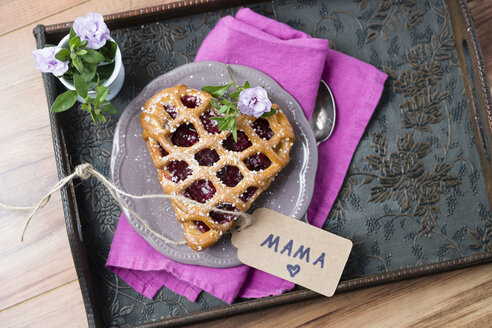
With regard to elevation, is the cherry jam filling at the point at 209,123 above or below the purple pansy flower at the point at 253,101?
below

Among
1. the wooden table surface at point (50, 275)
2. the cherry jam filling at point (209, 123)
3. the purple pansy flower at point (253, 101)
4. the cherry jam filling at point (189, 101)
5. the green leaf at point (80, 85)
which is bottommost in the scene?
the wooden table surface at point (50, 275)

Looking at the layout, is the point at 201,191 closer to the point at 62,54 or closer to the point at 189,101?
the point at 189,101

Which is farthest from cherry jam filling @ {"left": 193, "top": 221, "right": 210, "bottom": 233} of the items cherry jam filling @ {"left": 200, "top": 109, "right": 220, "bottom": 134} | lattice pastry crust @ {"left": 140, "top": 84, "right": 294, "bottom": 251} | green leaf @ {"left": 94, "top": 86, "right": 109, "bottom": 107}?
green leaf @ {"left": 94, "top": 86, "right": 109, "bottom": 107}

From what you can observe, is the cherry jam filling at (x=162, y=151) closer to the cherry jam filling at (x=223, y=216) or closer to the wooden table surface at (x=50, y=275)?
the cherry jam filling at (x=223, y=216)

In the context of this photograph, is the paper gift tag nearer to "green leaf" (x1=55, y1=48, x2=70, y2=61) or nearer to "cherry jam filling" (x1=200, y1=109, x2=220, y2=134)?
"cherry jam filling" (x1=200, y1=109, x2=220, y2=134)

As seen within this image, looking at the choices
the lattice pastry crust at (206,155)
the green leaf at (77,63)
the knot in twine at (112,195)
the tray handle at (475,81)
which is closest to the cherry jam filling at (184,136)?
the lattice pastry crust at (206,155)
